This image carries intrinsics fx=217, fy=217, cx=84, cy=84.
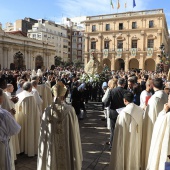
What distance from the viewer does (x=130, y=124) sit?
13.3 feet

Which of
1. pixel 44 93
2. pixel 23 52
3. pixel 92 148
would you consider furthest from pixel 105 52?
pixel 92 148

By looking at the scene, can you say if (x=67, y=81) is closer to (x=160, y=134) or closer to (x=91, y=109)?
(x=91, y=109)

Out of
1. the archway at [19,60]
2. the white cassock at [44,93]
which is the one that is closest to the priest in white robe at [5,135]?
the white cassock at [44,93]

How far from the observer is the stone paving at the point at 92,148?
4802 millimetres

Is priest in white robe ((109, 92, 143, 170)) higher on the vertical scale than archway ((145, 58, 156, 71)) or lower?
lower

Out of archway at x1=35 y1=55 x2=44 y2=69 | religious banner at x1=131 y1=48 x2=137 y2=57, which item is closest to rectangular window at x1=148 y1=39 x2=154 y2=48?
religious banner at x1=131 y1=48 x2=137 y2=57

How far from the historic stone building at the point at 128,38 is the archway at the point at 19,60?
14.0 meters

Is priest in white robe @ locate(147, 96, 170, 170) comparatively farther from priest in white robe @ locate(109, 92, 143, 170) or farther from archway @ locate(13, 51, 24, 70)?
archway @ locate(13, 51, 24, 70)

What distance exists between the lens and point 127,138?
4082 mm

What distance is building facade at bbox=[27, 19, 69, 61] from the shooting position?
188ft

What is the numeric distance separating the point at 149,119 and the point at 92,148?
2.12 m

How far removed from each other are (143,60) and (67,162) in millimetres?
40372

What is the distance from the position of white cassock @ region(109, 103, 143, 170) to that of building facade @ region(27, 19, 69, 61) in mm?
51930

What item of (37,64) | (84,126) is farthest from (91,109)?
(37,64)
